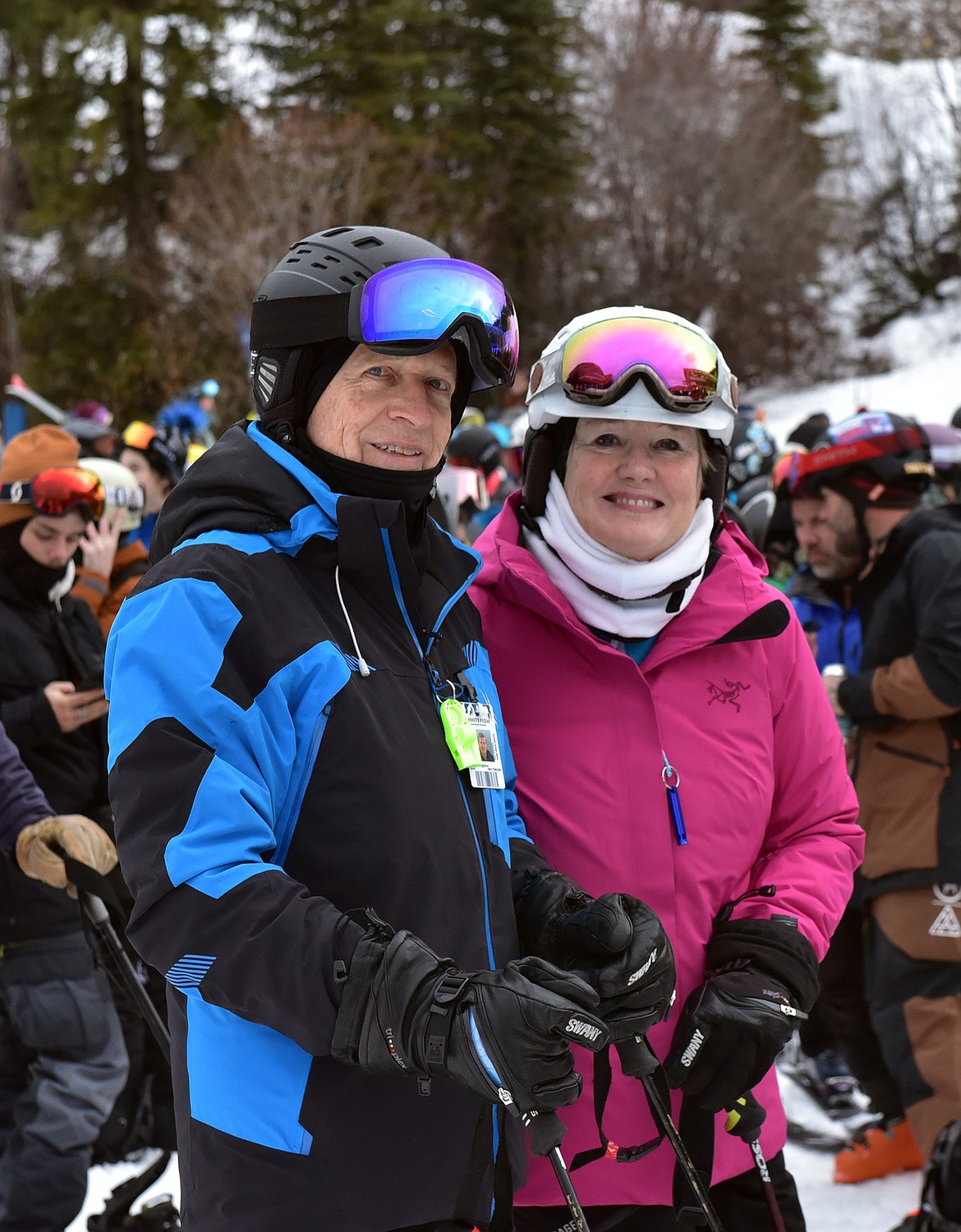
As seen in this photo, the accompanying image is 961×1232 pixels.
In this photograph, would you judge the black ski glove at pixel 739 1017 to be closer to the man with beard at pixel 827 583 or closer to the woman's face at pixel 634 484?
the woman's face at pixel 634 484

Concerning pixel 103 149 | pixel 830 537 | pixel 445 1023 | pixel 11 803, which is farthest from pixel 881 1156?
pixel 103 149

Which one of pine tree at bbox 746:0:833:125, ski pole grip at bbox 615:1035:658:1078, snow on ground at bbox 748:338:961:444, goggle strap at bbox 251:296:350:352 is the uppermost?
pine tree at bbox 746:0:833:125

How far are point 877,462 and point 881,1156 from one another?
2.46 m

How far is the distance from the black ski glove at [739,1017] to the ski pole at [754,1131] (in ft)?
0.16

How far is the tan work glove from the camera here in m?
3.29

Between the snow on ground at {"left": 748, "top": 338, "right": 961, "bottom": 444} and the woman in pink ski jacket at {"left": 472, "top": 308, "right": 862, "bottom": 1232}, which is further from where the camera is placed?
the snow on ground at {"left": 748, "top": 338, "right": 961, "bottom": 444}

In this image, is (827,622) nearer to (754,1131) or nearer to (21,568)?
(754,1131)

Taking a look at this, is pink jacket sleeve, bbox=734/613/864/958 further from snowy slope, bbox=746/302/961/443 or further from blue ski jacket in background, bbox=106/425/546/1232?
snowy slope, bbox=746/302/961/443

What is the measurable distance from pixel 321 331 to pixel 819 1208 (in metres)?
3.68

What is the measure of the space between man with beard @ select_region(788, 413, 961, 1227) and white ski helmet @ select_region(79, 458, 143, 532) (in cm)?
276

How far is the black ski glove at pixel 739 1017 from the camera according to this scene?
2.13 meters

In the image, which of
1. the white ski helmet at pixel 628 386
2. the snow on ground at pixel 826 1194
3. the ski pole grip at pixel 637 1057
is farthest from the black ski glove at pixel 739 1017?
the snow on ground at pixel 826 1194

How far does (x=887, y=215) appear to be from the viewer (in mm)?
30500

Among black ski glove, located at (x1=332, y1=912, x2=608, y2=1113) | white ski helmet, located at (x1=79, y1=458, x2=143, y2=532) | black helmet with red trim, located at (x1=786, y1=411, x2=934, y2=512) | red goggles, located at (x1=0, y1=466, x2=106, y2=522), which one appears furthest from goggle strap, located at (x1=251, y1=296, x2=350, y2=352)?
white ski helmet, located at (x1=79, y1=458, x2=143, y2=532)
